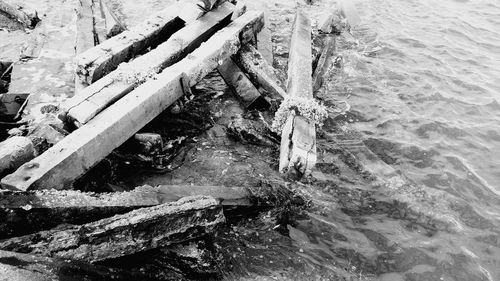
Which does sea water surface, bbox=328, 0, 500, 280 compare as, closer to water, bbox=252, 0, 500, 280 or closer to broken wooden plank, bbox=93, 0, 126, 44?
water, bbox=252, 0, 500, 280

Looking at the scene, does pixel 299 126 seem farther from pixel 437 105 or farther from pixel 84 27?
pixel 84 27

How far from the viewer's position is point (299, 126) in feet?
13.1

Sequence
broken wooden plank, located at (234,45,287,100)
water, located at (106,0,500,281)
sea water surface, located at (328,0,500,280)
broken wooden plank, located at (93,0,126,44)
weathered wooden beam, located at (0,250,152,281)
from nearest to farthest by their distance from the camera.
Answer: weathered wooden beam, located at (0,250,152,281)
water, located at (106,0,500,281)
sea water surface, located at (328,0,500,280)
broken wooden plank, located at (234,45,287,100)
broken wooden plank, located at (93,0,126,44)

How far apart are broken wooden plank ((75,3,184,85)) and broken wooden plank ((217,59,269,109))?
3.06 feet

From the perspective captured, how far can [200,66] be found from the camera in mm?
4238

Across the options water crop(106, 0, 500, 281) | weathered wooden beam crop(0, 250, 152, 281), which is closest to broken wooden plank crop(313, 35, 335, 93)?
water crop(106, 0, 500, 281)

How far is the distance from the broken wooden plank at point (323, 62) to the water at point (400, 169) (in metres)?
0.21

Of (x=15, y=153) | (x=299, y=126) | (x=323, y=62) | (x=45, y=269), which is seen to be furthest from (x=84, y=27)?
(x=45, y=269)

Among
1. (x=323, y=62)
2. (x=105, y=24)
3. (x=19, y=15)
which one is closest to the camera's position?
(x=323, y=62)

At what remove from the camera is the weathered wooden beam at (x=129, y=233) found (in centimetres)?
245

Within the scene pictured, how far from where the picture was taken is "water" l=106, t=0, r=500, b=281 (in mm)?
3391

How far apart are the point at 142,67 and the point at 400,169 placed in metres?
3.31

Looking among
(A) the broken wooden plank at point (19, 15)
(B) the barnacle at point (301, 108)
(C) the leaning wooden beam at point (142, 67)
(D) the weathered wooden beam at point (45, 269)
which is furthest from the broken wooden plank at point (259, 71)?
(A) the broken wooden plank at point (19, 15)

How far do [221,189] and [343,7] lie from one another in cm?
633
